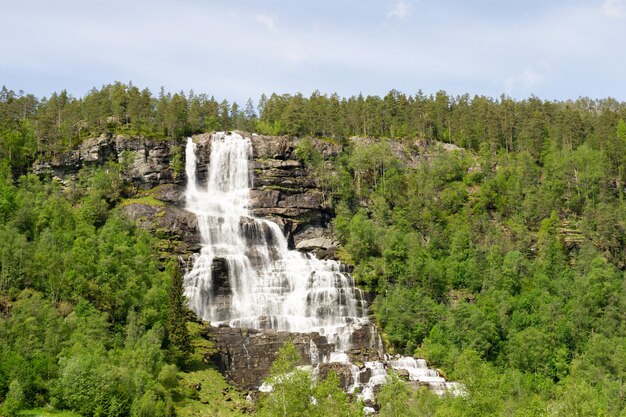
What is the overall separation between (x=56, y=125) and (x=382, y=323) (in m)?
71.2

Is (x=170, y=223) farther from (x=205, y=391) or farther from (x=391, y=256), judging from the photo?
(x=205, y=391)

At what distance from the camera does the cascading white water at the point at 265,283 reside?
84750 mm

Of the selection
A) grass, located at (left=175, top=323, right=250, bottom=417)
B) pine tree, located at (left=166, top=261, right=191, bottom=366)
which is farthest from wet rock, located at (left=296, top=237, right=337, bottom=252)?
pine tree, located at (left=166, top=261, right=191, bottom=366)

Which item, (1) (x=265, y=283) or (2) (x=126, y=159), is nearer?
(1) (x=265, y=283)

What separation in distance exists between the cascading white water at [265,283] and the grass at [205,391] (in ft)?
28.0

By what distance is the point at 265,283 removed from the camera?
90875 mm

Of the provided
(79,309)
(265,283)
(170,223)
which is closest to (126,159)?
(170,223)

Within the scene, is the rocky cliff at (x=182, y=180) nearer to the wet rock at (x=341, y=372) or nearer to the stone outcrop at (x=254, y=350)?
the stone outcrop at (x=254, y=350)

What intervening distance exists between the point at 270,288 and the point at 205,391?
81.2 feet

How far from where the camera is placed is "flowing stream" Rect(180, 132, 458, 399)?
8200 cm

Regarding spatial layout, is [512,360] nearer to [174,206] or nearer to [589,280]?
[589,280]

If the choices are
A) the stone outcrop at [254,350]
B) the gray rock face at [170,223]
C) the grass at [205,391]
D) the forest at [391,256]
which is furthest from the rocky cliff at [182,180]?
the grass at [205,391]

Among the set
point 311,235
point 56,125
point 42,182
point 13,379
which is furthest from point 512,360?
point 56,125

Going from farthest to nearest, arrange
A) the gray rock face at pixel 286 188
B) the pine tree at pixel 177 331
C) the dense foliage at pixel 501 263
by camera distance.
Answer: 1. the gray rock face at pixel 286 188
2. the dense foliage at pixel 501 263
3. the pine tree at pixel 177 331
